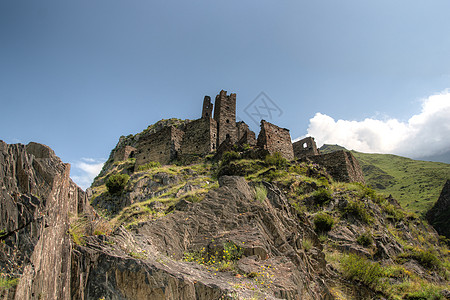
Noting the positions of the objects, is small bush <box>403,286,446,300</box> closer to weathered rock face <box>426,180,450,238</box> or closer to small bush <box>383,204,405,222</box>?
small bush <box>383,204,405,222</box>

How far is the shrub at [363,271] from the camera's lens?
9.20 metres

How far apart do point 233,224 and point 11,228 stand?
6073mm

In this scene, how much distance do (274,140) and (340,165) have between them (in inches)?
240

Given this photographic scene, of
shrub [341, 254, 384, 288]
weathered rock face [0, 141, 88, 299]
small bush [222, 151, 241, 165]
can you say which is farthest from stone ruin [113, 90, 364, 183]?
weathered rock face [0, 141, 88, 299]

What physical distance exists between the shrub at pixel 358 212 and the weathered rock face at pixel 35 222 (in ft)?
44.7

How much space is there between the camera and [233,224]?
8.55 meters

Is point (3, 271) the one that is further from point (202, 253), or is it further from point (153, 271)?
point (202, 253)

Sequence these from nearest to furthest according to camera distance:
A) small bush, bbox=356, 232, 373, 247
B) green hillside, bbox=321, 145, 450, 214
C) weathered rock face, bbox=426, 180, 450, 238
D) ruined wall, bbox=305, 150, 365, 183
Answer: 1. small bush, bbox=356, 232, 373, 247
2. ruined wall, bbox=305, 150, 365, 183
3. weathered rock face, bbox=426, 180, 450, 238
4. green hillside, bbox=321, 145, 450, 214

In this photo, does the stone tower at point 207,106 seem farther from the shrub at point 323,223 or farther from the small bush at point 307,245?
the small bush at point 307,245

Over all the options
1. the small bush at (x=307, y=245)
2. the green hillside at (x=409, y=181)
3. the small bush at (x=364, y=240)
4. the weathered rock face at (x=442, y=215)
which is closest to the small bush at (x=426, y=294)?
the small bush at (x=364, y=240)

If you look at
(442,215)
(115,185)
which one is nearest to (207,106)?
(115,185)

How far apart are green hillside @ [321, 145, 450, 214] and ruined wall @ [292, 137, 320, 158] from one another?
3035cm

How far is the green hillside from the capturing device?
5053cm

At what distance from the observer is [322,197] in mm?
15023
